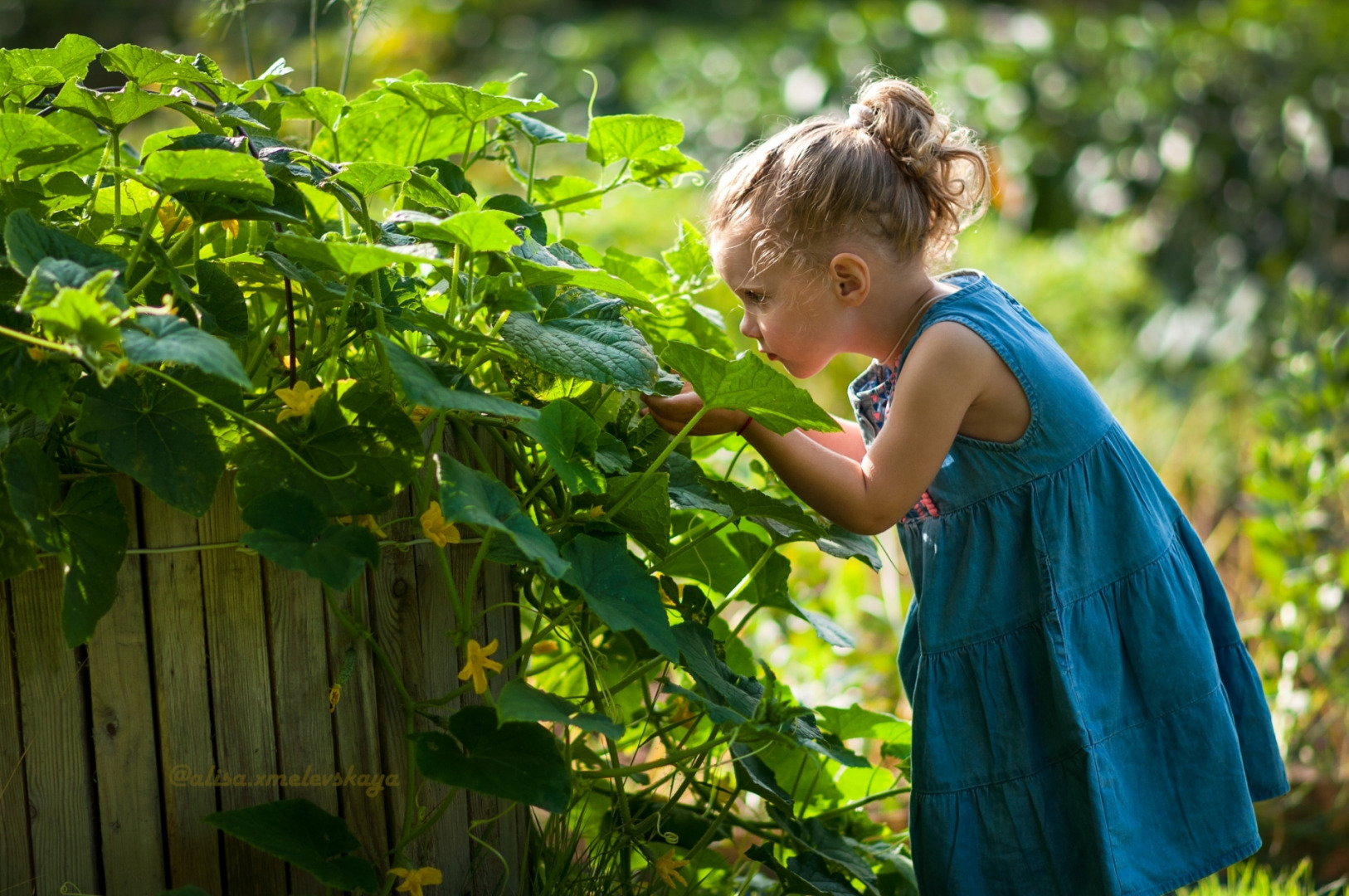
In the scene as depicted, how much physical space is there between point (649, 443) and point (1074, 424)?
0.57 m

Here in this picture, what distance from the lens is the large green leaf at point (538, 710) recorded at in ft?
3.42

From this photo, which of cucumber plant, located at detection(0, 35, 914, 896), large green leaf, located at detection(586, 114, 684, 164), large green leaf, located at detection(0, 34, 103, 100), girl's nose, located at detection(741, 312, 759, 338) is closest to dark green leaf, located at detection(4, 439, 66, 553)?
cucumber plant, located at detection(0, 35, 914, 896)

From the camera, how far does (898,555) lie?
331 centimetres

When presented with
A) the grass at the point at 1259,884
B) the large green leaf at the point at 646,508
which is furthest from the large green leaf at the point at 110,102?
the grass at the point at 1259,884

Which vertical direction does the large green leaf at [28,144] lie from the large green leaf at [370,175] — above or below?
above

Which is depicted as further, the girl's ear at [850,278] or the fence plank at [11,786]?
the girl's ear at [850,278]

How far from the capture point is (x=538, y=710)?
3.51 feet

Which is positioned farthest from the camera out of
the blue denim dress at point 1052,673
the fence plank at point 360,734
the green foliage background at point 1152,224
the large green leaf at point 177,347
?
the green foliage background at point 1152,224

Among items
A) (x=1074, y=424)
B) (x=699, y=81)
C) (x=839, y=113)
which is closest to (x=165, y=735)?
(x=1074, y=424)

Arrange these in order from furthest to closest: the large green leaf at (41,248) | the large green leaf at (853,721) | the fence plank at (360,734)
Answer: the large green leaf at (853,721) < the fence plank at (360,734) < the large green leaf at (41,248)

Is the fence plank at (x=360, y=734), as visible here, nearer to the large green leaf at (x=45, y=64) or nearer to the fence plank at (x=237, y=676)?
the fence plank at (x=237, y=676)

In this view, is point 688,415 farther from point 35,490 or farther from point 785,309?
point 35,490

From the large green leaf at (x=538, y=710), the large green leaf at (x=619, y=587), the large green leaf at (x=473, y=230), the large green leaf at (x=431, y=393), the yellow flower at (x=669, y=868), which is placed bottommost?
the yellow flower at (x=669, y=868)

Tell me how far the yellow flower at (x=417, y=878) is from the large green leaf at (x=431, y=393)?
0.51 m
